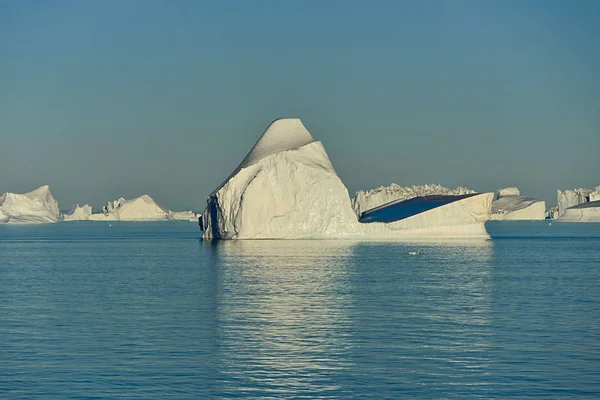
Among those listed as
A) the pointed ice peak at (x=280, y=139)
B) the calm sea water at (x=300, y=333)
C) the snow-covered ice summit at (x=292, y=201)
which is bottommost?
the calm sea water at (x=300, y=333)

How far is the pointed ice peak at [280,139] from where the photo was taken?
87.2 m

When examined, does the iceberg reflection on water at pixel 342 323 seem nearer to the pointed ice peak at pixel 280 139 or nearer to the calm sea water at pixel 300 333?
the calm sea water at pixel 300 333

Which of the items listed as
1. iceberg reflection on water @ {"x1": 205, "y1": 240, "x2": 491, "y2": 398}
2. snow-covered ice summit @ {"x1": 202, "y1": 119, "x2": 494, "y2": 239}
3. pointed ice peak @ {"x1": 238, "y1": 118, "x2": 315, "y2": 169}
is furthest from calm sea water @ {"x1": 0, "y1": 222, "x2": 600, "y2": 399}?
pointed ice peak @ {"x1": 238, "y1": 118, "x2": 315, "y2": 169}

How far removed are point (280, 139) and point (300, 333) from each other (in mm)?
62757

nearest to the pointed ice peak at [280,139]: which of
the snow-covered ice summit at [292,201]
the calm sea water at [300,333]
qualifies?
Result: the snow-covered ice summit at [292,201]

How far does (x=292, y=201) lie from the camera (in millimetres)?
82750

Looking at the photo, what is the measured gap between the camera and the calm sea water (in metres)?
20.1

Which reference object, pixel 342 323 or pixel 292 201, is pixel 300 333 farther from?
pixel 292 201

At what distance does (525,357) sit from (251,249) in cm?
5087

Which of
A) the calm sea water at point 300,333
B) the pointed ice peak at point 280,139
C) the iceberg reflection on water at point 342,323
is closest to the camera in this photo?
the calm sea water at point 300,333

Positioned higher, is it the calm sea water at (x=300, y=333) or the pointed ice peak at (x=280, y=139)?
the pointed ice peak at (x=280, y=139)

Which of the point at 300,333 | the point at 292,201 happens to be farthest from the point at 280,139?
the point at 300,333

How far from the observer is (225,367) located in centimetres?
2209

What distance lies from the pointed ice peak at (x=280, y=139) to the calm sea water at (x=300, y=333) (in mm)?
35015
